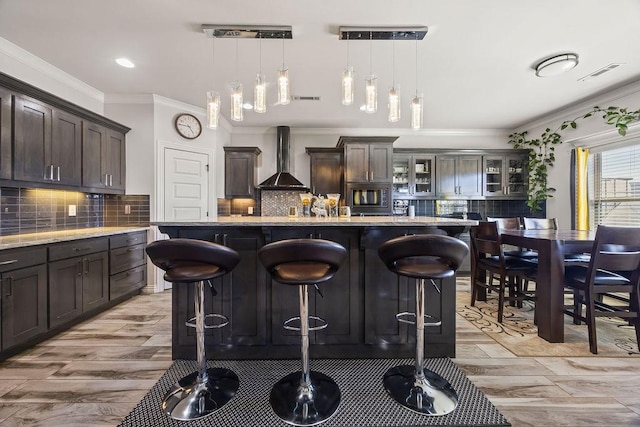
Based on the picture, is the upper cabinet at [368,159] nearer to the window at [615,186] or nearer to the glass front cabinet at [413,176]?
the glass front cabinet at [413,176]

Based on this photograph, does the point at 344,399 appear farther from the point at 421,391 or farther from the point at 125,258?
the point at 125,258

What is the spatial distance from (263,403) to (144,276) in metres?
2.92

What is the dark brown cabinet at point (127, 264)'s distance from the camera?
3.15 metres

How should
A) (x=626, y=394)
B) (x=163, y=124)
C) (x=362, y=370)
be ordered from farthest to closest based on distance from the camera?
(x=163, y=124) < (x=362, y=370) < (x=626, y=394)

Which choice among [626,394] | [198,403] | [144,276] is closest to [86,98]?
[144,276]

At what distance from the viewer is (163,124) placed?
13.1 ft

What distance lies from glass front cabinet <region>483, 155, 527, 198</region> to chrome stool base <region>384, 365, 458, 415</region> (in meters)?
4.45

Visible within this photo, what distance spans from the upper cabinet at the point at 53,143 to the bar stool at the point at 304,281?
2.66 m

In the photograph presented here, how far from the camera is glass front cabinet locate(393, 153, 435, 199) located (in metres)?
5.23

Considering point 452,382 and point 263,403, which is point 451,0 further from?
point 263,403

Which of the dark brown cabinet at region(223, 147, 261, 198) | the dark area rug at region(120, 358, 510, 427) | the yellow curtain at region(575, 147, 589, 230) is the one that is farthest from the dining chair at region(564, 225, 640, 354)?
the dark brown cabinet at region(223, 147, 261, 198)

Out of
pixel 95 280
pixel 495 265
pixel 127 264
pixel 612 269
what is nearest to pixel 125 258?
pixel 127 264

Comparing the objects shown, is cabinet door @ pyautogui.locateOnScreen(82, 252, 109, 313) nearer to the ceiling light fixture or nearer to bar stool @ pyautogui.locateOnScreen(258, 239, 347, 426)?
bar stool @ pyautogui.locateOnScreen(258, 239, 347, 426)

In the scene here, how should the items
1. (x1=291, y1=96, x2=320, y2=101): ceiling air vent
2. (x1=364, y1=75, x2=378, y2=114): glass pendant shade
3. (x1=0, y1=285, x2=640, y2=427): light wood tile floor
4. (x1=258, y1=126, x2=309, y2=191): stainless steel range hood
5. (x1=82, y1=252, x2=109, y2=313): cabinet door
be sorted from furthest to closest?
(x1=258, y1=126, x2=309, y2=191): stainless steel range hood → (x1=291, y1=96, x2=320, y2=101): ceiling air vent → (x1=82, y1=252, x2=109, y2=313): cabinet door → (x1=364, y1=75, x2=378, y2=114): glass pendant shade → (x1=0, y1=285, x2=640, y2=427): light wood tile floor
